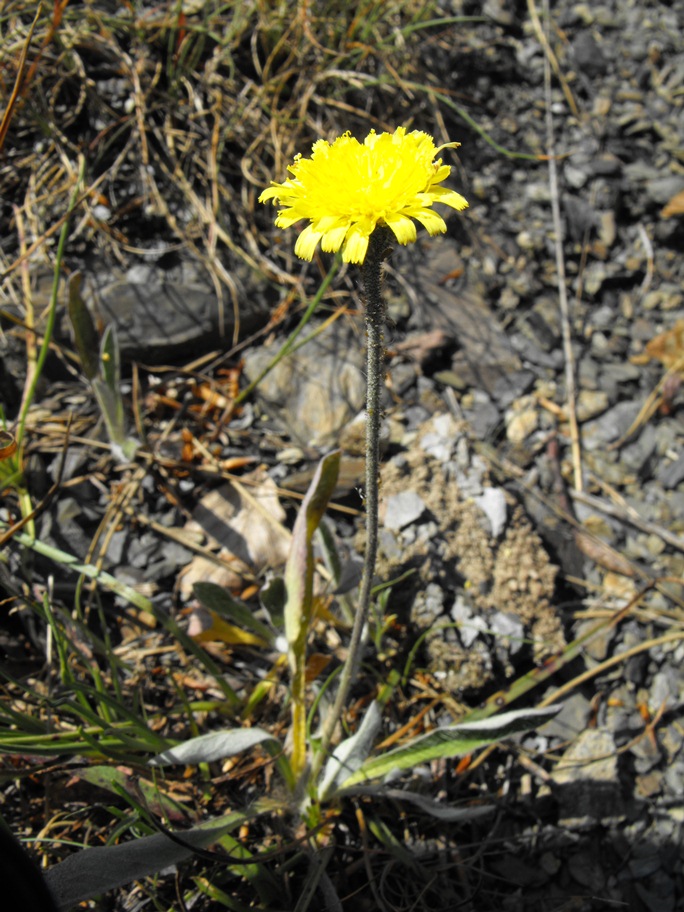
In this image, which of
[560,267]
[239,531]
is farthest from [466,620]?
[560,267]

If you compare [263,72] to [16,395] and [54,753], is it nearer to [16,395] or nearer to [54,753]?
[16,395]

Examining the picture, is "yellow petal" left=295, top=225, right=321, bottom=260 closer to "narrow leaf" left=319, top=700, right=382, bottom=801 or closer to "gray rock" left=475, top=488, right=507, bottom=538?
"narrow leaf" left=319, top=700, right=382, bottom=801

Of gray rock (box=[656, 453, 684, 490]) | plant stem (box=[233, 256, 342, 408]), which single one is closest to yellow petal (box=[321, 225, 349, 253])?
plant stem (box=[233, 256, 342, 408])

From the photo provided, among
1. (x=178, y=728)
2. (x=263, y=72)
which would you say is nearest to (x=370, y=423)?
(x=178, y=728)

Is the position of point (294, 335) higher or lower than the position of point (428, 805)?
higher

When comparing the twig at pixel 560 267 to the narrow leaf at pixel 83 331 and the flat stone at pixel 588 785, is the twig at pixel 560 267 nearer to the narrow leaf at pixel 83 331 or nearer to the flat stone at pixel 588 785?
the flat stone at pixel 588 785

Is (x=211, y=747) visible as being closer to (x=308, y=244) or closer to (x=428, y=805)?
(x=428, y=805)
